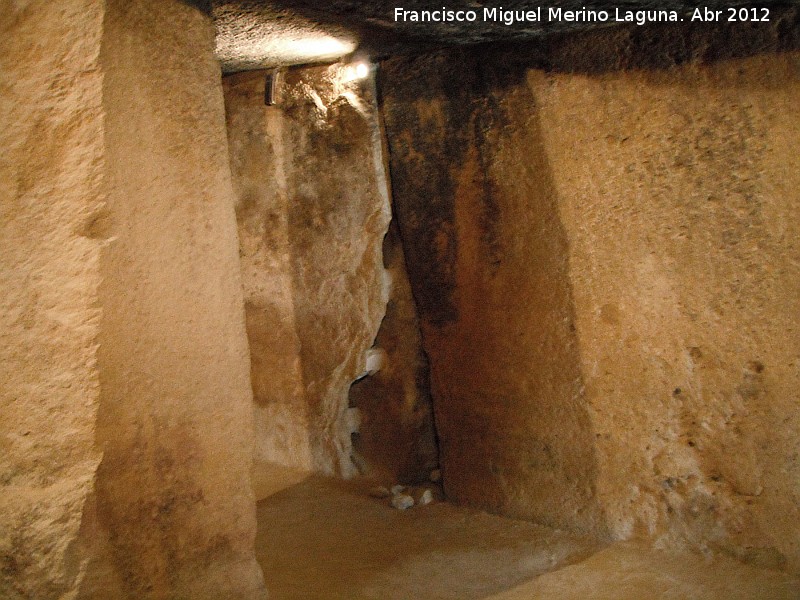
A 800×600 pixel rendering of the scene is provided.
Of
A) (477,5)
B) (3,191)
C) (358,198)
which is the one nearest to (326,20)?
(477,5)

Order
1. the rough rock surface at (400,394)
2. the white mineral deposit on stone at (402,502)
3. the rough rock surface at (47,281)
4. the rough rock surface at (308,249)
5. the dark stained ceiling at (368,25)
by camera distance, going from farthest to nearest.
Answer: the rough rock surface at (400,394) → the rough rock surface at (308,249) → the white mineral deposit on stone at (402,502) → the dark stained ceiling at (368,25) → the rough rock surface at (47,281)

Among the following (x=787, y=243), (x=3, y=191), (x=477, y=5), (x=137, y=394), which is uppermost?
(x=477, y=5)

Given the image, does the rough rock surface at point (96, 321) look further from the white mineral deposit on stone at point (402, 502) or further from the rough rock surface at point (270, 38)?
the white mineral deposit on stone at point (402, 502)

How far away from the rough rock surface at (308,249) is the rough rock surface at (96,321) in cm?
178

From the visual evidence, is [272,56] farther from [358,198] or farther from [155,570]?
[155,570]

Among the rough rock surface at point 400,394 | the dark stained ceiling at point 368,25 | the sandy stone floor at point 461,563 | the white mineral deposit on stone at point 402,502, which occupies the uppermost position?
the dark stained ceiling at point 368,25

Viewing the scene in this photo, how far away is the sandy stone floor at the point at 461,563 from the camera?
7.71ft

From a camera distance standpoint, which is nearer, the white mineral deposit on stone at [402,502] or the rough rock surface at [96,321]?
the rough rock surface at [96,321]

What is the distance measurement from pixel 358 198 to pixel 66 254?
82.0 inches

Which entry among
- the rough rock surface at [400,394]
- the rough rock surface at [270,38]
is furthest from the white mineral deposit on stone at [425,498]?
the rough rock surface at [270,38]

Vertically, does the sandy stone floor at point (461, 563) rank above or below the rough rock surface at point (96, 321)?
below

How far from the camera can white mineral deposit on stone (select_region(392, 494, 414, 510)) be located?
327 centimetres

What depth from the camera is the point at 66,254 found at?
60.2 inches

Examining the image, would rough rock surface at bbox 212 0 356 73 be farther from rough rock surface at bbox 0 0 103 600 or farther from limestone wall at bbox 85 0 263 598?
rough rock surface at bbox 0 0 103 600
